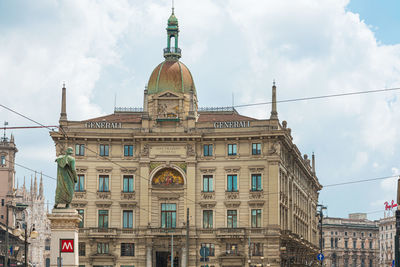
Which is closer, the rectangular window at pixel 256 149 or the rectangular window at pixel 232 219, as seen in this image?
the rectangular window at pixel 232 219

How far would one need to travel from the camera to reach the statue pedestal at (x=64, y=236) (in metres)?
38.7

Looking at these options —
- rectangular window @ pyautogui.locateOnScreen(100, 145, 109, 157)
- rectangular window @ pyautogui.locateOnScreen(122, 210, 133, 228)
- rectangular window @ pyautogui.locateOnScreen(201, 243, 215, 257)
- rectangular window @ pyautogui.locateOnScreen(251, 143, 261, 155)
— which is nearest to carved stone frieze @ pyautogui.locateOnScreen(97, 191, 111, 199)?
rectangular window @ pyautogui.locateOnScreen(122, 210, 133, 228)

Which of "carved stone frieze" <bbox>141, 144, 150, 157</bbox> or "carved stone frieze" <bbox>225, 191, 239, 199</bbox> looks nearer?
"carved stone frieze" <bbox>225, 191, 239, 199</bbox>

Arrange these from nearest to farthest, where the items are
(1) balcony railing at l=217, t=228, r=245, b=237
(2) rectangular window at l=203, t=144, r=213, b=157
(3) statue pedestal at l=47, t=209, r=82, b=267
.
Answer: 1. (3) statue pedestal at l=47, t=209, r=82, b=267
2. (1) balcony railing at l=217, t=228, r=245, b=237
3. (2) rectangular window at l=203, t=144, r=213, b=157

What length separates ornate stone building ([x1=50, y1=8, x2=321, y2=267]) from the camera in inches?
3356

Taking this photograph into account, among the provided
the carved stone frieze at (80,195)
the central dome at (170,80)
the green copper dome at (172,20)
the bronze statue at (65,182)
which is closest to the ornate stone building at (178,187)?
the carved stone frieze at (80,195)

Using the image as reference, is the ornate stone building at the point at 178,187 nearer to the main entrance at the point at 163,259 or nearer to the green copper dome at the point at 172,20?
the main entrance at the point at 163,259

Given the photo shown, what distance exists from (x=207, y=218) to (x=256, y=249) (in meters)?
6.34

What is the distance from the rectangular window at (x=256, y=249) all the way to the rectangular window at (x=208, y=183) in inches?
298

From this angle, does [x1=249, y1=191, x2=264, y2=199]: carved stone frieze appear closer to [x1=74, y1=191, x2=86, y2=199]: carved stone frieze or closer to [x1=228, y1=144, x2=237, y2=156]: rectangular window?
[x1=228, y1=144, x2=237, y2=156]: rectangular window

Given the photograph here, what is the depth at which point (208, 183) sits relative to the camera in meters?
87.2

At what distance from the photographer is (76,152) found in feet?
288

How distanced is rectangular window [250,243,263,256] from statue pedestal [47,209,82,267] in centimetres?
4716

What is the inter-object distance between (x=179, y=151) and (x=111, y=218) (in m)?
10.3
